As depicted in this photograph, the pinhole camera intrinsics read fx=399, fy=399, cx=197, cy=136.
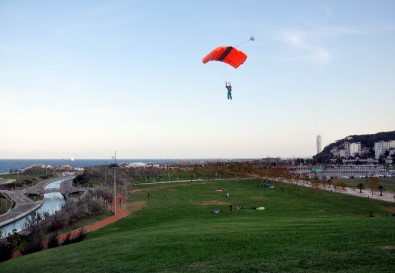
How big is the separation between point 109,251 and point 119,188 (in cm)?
5431

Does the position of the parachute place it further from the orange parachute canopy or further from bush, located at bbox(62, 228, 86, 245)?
bush, located at bbox(62, 228, 86, 245)

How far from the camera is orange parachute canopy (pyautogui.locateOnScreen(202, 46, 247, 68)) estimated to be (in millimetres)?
24516

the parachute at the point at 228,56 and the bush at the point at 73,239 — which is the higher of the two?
the parachute at the point at 228,56

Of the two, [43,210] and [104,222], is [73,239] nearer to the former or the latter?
[104,222]

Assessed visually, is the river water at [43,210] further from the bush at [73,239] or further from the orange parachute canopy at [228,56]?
the orange parachute canopy at [228,56]

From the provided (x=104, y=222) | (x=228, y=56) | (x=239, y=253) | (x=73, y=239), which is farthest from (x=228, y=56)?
(x=104, y=222)

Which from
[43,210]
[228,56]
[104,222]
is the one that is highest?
[228,56]

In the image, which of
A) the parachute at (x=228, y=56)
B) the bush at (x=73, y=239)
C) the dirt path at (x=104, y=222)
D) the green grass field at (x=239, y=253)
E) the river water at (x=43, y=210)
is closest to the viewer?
the green grass field at (x=239, y=253)

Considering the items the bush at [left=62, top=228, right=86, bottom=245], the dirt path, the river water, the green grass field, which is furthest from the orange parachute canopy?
the river water

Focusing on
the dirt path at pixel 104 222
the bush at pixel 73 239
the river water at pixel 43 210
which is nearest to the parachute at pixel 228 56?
the bush at pixel 73 239

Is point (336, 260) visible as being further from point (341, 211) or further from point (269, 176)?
point (269, 176)

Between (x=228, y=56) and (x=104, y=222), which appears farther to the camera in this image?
(x=104, y=222)

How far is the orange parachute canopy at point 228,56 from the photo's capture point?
2452 centimetres

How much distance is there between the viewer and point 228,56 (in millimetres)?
25828
